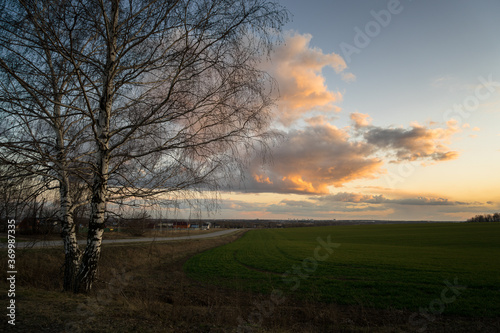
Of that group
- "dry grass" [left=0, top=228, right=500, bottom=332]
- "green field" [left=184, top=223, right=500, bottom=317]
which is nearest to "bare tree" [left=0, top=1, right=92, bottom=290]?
"dry grass" [left=0, top=228, right=500, bottom=332]

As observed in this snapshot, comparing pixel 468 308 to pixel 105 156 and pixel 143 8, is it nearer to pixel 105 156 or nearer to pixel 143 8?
pixel 105 156

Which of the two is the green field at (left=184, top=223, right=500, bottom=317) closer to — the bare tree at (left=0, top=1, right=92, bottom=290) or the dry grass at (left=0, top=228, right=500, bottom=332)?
the dry grass at (left=0, top=228, right=500, bottom=332)

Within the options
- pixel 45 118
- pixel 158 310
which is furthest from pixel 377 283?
pixel 45 118

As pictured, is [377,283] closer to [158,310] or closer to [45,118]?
[158,310]

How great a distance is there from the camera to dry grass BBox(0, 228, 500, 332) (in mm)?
4789

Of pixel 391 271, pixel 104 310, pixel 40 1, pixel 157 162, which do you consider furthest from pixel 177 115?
pixel 391 271

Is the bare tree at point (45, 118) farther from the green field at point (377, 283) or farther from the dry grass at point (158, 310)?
the green field at point (377, 283)

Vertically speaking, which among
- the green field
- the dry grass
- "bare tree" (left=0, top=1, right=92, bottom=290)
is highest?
"bare tree" (left=0, top=1, right=92, bottom=290)

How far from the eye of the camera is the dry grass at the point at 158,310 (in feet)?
15.7

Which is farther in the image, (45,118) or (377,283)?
(377,283)

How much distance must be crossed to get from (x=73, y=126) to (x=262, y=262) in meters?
20.8

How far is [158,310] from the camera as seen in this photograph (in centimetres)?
654

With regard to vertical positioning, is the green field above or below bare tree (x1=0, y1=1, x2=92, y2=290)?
below

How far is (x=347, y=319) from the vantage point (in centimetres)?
990
